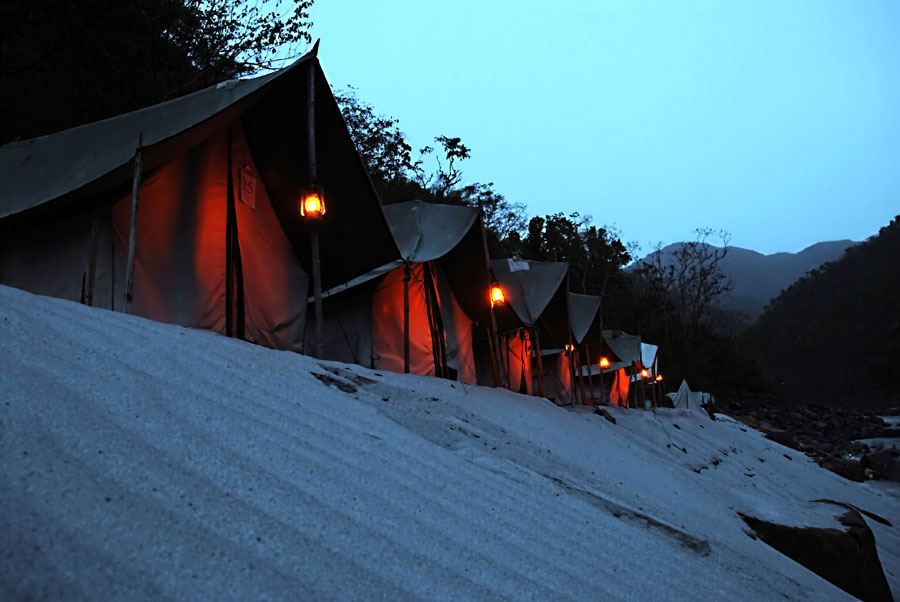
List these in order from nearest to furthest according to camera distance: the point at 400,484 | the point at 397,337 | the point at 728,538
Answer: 1. the point at 400,484
2. the point at 728,538
3. the point at 397,337

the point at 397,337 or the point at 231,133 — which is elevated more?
the point at 231,133

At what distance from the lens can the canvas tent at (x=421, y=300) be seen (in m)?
9.28

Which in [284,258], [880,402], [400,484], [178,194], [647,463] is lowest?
[880,402]

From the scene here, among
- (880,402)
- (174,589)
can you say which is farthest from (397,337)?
(880,402)

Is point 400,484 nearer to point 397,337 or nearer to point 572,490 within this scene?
point 572,490

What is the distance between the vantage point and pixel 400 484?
2422 mm

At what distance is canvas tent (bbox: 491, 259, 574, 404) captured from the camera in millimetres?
12133

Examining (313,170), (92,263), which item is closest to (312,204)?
(313,170)

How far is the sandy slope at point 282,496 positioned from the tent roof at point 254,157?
259 centimetres

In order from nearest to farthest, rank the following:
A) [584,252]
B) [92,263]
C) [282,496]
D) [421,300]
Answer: [282,496] → [92,263] → [421,300] → [584,252]

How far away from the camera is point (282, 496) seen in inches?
74.5

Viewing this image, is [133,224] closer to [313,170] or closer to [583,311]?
[313,170]

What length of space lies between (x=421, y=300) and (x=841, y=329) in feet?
166

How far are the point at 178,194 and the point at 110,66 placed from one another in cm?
719
